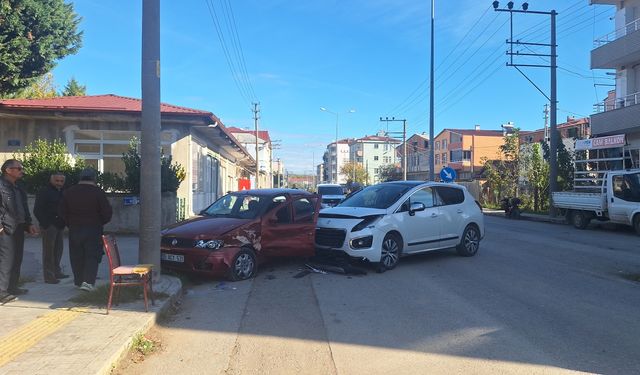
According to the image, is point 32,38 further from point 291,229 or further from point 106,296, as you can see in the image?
point 106,296

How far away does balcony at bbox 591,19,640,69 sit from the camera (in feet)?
81.3

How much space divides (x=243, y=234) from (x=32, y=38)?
42.6 ft

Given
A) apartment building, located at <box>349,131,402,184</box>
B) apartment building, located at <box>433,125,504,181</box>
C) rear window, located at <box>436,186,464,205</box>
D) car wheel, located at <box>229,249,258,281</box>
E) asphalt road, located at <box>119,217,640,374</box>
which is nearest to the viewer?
asphalt road, located at <box>119,217,640,374</box>

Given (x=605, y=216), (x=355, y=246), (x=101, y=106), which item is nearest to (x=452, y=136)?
(x=605, y=216)

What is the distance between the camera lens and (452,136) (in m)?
83.2

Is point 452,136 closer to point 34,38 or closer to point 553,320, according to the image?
point 34,38

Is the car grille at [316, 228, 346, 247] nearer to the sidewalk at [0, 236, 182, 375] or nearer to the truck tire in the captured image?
the sidewalk at [0, 236, 182, 375]

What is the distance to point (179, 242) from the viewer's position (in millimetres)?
8852

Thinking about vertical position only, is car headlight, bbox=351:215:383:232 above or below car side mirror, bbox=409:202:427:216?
below

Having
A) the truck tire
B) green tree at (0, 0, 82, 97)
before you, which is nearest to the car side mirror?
the truck tire

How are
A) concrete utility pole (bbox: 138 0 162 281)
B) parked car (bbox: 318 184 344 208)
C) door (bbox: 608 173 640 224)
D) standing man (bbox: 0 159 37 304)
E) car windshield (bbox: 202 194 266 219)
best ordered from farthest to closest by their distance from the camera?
parked car (bbox: 318 184 344 208)
door (bbox: 608 173 640 224)
car windshield (bbox: 202 194 266 219)
concrete utility pole (bbox: 138 0 162 281)
standing man (bbox: 0 159 37 304)

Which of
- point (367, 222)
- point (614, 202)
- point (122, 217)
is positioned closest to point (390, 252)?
point (367, 222)

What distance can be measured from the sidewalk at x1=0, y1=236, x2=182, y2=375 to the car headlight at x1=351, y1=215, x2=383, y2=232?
3.46 meters

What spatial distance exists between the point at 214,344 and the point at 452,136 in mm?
81233
